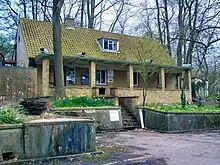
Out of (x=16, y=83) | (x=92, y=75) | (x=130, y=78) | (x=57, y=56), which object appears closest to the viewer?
(x=16, y=83)

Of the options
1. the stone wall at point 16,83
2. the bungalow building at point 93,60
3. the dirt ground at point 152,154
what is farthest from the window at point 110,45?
the dirt ground at point 152,154

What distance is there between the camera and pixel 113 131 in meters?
16.2

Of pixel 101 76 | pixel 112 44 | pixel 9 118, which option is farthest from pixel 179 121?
pixel 112 44

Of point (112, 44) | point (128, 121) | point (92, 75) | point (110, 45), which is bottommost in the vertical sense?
point (128, 121)

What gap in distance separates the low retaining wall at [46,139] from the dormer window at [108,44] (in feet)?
59.9

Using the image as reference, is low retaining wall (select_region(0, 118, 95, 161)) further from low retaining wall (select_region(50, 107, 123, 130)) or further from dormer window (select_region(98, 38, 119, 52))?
dormer window (select_region(98, 38, 119, 52))

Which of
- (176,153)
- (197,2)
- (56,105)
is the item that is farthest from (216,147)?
(197,2)

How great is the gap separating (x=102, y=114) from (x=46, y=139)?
7701 mm

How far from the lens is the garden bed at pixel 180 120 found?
16500mm

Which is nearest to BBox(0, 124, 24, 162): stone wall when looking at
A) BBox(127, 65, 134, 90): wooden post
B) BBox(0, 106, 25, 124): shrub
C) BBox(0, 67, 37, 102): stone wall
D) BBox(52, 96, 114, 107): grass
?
BBox(0, 106, 25, 124): shrub

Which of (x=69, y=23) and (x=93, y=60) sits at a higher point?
(x=69, y=23)

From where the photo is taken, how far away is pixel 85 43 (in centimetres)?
2692

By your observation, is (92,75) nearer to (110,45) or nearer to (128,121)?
(110,45)

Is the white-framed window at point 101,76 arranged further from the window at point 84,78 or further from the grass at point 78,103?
the grass at point 78,103
